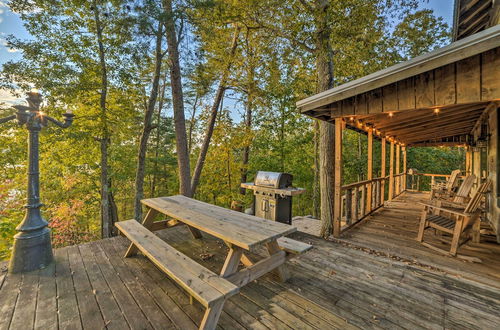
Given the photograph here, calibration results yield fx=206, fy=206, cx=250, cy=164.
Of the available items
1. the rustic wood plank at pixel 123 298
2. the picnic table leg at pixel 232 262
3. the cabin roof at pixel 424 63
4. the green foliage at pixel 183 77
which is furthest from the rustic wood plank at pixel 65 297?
the cabin roof at pixel 424 63

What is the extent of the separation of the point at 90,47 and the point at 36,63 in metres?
1.15

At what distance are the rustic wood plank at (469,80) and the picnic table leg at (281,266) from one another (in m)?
2.57

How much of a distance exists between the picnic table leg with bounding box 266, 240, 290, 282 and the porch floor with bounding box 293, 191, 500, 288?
5.10 feet

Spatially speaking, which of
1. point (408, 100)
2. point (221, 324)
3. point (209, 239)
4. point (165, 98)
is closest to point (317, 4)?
point (408, 100)

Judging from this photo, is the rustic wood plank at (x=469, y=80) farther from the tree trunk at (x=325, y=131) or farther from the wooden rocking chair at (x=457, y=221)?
the tree trunk at (x=325, y=131)

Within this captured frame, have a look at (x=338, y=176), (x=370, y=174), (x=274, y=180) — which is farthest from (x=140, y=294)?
(x=370, y=174)

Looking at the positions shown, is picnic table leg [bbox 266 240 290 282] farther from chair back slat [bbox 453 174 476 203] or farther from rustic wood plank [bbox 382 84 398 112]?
chair back slat [bbox 453 174 476 203]

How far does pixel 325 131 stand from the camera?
4012mm

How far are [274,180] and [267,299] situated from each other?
7.75 ft

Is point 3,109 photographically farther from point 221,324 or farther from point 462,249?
point 462,249

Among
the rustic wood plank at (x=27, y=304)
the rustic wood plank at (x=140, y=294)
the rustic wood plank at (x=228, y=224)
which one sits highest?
the rustic wood plank at (x=228, y=224)

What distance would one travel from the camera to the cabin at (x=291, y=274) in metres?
1.66

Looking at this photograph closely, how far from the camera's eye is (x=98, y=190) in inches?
372

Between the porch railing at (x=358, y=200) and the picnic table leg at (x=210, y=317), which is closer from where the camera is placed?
the picnic table leg at (x=210, y=317)
